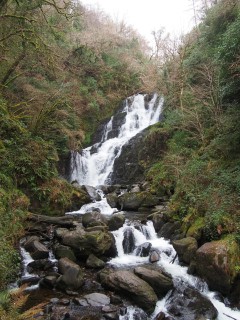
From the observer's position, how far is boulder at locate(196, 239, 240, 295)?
6.91 metres

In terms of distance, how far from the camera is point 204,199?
944cm

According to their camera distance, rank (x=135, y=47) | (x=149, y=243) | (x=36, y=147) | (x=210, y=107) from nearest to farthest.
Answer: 1. (x=149, y=243)
2. (x=36, y=147)
3. (x=210, y=107)
4. (x=135, y=47)

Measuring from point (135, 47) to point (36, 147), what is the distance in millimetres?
22457

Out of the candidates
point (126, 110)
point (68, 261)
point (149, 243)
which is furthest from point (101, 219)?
point (126, 110)

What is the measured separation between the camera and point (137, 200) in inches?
512

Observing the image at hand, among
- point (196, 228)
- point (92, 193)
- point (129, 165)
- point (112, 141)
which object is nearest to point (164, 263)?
point (196, 228)

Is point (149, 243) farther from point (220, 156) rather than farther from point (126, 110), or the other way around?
point (126, 110)

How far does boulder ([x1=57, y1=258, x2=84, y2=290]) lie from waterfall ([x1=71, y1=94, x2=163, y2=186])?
32.5 ft

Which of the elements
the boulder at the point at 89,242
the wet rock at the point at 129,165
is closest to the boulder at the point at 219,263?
the boulder at the point at 89,242

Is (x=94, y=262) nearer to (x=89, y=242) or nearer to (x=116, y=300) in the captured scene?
(x=89, y=242)

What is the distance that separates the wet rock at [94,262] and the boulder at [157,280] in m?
1.22

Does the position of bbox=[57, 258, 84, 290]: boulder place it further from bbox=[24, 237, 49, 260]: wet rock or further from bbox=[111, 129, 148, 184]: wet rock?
bbox=[111, 129, 148, 184]: wet rock

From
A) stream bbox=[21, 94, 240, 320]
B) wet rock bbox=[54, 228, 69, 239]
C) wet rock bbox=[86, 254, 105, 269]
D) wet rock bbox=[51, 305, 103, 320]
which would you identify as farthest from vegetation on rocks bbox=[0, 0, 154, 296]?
wet rock bbox=[86, 254, 105, 269]

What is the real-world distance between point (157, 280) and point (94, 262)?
1.94 metres
